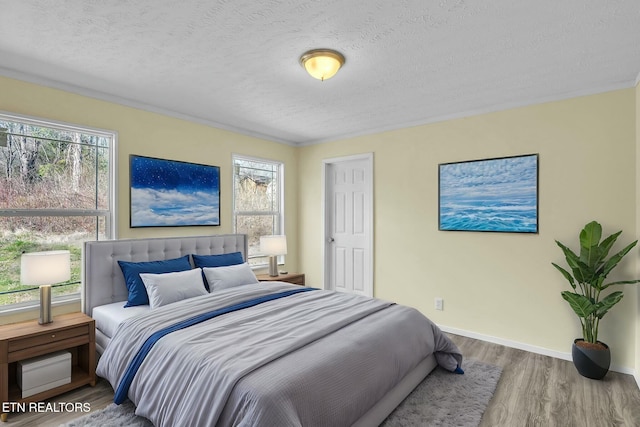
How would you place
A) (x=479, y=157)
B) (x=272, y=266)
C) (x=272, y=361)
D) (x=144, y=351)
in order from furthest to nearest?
(x=272, y=266)
(x=479, y=157)
(x=144, y=351)
(x=272, y=361)

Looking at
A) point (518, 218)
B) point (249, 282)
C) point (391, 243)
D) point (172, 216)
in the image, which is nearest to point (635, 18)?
point (518, 218)

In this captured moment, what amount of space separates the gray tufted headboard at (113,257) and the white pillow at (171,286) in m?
0.34

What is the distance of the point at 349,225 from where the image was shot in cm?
498

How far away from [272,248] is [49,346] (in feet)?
7.99

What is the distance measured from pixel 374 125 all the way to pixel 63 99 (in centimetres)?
326

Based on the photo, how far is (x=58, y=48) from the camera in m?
2.40

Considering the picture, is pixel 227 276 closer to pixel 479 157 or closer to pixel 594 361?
pixel 479 157

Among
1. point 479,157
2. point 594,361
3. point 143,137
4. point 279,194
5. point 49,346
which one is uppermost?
point 143,137

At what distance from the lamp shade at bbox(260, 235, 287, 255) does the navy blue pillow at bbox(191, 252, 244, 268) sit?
51cm

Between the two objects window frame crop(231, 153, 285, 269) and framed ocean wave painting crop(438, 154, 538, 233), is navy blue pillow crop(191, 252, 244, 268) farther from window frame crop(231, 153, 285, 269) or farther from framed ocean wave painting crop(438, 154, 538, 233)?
framed ocean wave painting crop(438, 154, 538, 233)

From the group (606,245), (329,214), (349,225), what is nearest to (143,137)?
(329,214)

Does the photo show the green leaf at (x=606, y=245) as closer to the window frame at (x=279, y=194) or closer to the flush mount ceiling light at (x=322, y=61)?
the flush mount ceiling light at (x=322, y=61)

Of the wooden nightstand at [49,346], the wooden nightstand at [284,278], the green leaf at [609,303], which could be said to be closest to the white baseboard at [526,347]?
the green leaf at [609,303]

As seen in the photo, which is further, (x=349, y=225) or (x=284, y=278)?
(x=349, y=225)
